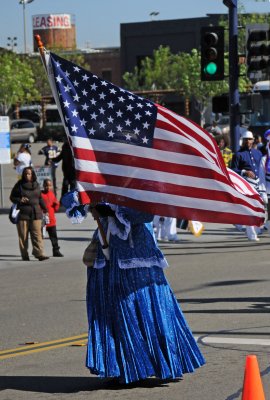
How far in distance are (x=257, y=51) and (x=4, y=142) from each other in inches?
346

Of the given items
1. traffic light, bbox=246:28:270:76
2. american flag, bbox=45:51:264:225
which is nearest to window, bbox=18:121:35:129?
traffic light, bbox=246:28:270:76

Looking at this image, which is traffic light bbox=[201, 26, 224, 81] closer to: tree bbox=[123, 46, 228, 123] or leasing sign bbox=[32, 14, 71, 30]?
tree bbox=[123, 46, 228, 123]

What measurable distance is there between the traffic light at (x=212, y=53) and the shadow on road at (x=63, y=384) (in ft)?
48.1

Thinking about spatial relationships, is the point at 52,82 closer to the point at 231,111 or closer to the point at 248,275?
the point at 248,275

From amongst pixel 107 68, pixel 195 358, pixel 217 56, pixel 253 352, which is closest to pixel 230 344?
pixel 253 352

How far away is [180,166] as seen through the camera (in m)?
8.02

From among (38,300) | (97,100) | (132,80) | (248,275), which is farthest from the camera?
(132,80)

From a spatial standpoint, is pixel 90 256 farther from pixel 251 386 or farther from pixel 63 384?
pixel 251 386

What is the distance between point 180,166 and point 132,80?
2914 inches

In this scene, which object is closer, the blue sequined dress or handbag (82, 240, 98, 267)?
the blue sequined dress

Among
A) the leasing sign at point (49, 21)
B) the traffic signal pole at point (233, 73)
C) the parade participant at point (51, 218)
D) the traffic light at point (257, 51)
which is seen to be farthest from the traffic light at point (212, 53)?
the leasing sign at point (49, 21)

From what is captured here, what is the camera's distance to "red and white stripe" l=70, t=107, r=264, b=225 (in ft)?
25.7

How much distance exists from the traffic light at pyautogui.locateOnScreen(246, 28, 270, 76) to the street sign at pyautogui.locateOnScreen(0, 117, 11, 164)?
822cm

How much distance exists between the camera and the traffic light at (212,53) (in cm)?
2261
